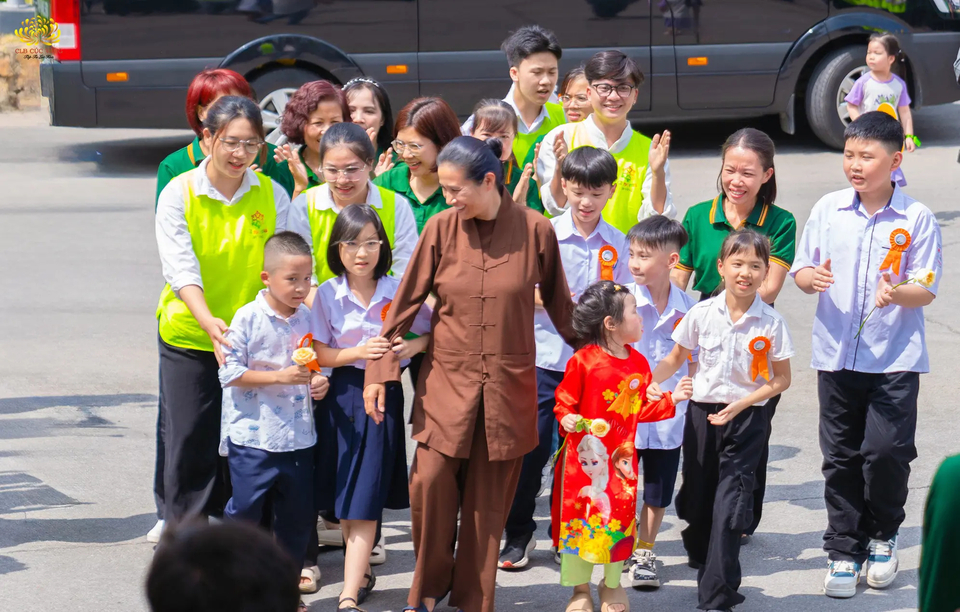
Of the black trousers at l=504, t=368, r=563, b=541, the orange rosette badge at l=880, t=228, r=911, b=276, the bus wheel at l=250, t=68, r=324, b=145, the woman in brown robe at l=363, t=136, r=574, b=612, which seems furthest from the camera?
the bus wheel at l=250, t=68, r=324, b=145

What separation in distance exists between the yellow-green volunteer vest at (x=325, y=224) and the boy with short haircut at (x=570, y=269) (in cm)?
67

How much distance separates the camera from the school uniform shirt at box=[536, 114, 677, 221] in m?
4.99

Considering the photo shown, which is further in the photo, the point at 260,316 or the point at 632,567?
the point at 632,567

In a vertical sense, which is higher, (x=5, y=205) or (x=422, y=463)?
(x=5, y=205)

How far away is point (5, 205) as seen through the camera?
10.7 metres

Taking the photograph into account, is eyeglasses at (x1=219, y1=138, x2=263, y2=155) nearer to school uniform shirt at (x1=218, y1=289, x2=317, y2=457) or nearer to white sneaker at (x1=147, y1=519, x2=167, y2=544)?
school uniform shirt at (x1=218, y1=289, x2=317, y2=457)

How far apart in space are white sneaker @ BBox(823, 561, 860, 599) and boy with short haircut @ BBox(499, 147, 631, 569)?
1.13 metres

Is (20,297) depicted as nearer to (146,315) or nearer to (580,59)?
(146,315)

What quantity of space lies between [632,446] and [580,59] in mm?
8007

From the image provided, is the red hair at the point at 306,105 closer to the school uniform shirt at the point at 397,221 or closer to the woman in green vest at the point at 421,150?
the woman in green vest at the point at 421,150

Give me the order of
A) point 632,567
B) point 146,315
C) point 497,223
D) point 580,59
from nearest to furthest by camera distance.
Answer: point 497,223, point 632,567, point 146,315, point 580,59

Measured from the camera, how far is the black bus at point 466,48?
1110 centimetres

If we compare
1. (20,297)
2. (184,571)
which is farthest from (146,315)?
(184,571)

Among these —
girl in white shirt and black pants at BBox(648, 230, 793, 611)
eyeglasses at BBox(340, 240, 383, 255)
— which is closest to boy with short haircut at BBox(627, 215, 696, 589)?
girl in white shirt and black pants at BBox(648, 230, 793, 611)
